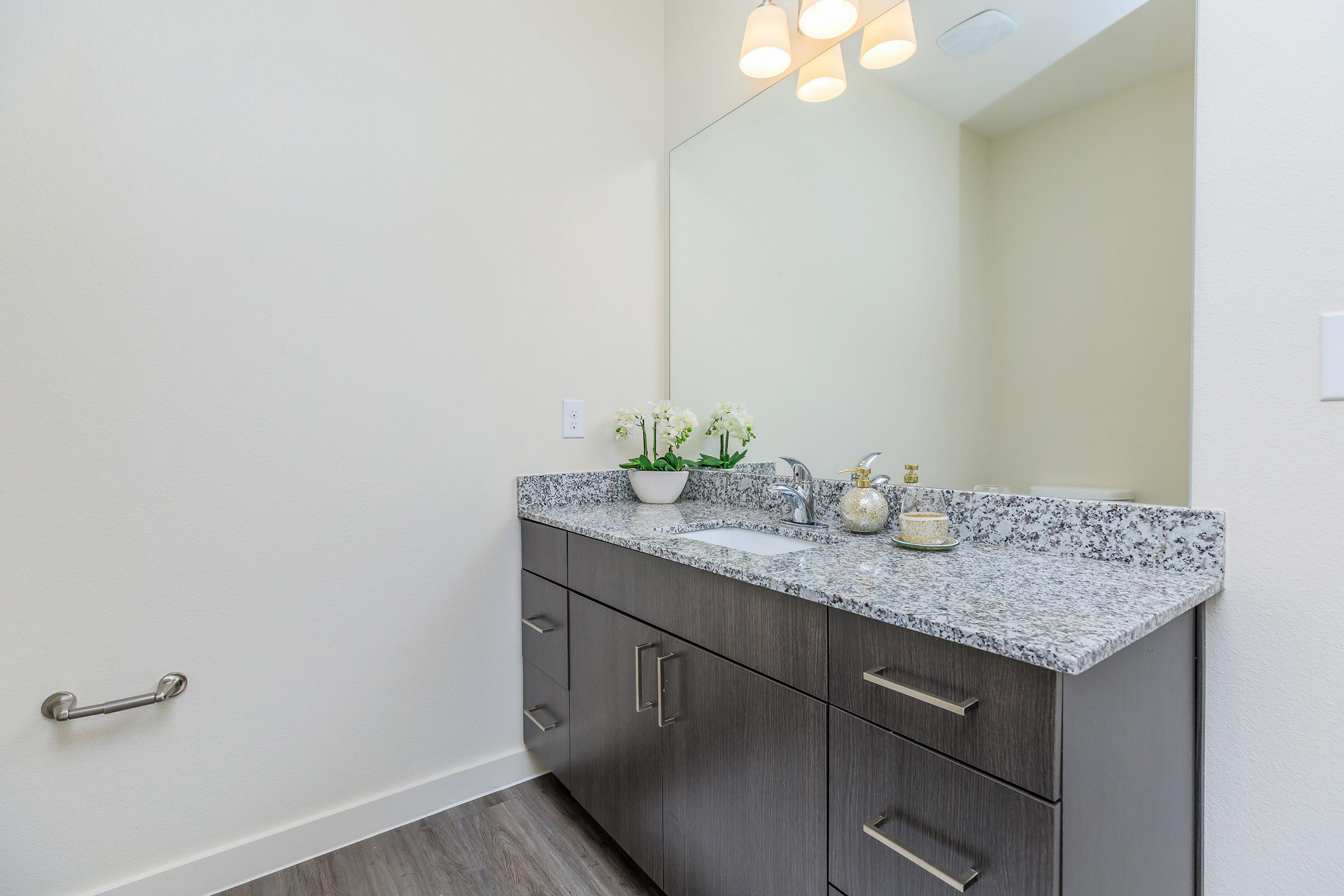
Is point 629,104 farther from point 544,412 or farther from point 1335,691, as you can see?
point 1335,691

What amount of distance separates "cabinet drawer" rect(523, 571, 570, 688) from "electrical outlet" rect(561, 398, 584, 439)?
42cm

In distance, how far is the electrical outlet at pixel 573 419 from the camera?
1850 mm

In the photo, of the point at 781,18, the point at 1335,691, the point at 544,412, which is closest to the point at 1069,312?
the point at 1335,691

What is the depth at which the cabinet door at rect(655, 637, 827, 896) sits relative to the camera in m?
0.92

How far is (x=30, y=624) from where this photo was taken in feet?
3.93

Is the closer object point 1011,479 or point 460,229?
point 1011,479

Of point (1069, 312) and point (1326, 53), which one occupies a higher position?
point (1326, 53)

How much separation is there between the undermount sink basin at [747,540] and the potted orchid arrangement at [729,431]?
326 millimetres

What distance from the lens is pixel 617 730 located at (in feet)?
4.46

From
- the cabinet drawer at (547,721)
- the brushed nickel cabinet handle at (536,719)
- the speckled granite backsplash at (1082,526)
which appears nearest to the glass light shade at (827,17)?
the speckled granite backsplash at (1082,526)

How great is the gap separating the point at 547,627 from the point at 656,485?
1.65 ft

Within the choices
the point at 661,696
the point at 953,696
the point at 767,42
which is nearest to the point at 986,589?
the point at 953,696

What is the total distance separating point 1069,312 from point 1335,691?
634mm

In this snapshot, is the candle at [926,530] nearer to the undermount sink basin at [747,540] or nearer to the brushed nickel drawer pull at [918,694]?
the undermount sink basin at [747,540]
